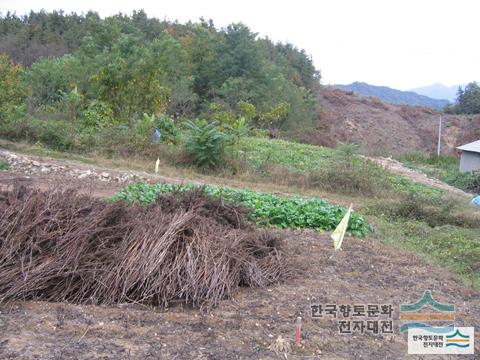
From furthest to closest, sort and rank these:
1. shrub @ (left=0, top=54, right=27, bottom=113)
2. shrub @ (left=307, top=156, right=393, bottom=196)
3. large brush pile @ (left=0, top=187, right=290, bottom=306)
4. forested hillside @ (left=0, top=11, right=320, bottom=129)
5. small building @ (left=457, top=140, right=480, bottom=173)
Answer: small building @ (left=457, top=140, right=480, bottom=173), forested hillside @ (left=0, top=11, right=320, bottom=129), shrub @ (left=0, top=54, right=27, bottom=113), shrub @ (left=307, top=156, right=393, bottom=196), large brush pile @ (left=0, top=187, right=290, bottom=306)

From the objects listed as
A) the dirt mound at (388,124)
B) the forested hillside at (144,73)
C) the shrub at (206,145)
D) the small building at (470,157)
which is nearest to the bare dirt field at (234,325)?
the shrub at (206,145)

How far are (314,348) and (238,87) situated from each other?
2746 centimetres

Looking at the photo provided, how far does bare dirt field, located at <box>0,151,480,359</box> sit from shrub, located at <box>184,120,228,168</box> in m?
8.53

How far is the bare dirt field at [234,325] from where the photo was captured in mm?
3961

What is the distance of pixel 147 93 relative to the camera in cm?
1795

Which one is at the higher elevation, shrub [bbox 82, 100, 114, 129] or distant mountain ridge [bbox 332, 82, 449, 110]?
distant mountain ridge [bbox 332, 82, 449, 110]

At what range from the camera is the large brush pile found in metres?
4.80

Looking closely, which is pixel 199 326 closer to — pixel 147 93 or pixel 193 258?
pixel 193 258

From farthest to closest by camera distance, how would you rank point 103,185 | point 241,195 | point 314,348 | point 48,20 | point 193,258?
point 48,20 < point 103,185 < point 241,195 < point 193,258 < point 314,348

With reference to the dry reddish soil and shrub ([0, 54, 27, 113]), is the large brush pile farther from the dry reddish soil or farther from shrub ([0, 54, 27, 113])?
shrub ([0, 54, 27, 113])

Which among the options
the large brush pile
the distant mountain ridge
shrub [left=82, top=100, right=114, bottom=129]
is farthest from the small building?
the distant mountain ridge

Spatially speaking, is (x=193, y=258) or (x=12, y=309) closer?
(x=12, y=309)

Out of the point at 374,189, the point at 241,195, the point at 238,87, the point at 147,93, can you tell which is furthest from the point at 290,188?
the point at 238,87

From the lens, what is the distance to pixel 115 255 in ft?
16.5
